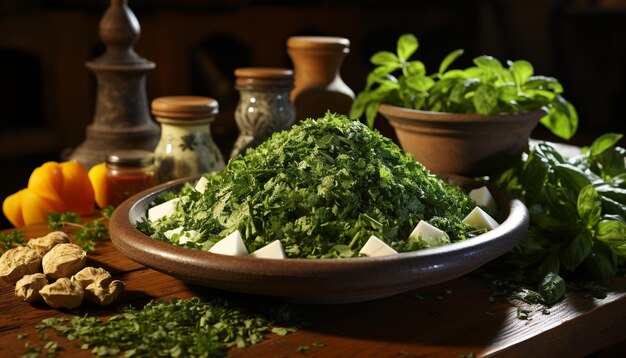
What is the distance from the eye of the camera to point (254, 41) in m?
3.27

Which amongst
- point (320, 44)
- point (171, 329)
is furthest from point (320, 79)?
point (171, 329)

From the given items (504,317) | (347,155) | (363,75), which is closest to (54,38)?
(363,75)

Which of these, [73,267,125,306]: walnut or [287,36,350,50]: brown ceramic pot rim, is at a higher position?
[287,36,350,50]: brown ceramic pot rim

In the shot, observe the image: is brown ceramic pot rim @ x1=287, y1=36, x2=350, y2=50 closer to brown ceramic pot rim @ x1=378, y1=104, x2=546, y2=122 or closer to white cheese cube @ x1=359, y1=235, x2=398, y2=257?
brown ceramic pot rim @ x1=378, y1=104, x2=546, y2=122

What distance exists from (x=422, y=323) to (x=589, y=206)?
0.36m

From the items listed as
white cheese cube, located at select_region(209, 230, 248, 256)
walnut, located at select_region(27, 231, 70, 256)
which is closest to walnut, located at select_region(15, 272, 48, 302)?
walnut, located at select_region(27, 231, 70, 256)

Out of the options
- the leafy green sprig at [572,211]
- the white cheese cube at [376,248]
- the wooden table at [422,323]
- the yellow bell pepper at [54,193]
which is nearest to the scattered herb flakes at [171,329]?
the wooden table at [422,323]

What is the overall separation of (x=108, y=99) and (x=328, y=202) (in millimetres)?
923

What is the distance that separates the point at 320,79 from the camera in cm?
180

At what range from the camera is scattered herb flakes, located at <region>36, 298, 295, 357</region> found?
918 millimetres

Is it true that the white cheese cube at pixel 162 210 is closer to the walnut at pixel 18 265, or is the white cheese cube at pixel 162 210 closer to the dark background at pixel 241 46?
the walnut at pixel 18 265

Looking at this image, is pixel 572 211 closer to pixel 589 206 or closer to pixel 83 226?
pixel 589 206

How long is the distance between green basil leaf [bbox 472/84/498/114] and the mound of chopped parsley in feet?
0.86

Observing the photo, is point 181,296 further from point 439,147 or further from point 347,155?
point 439,147
